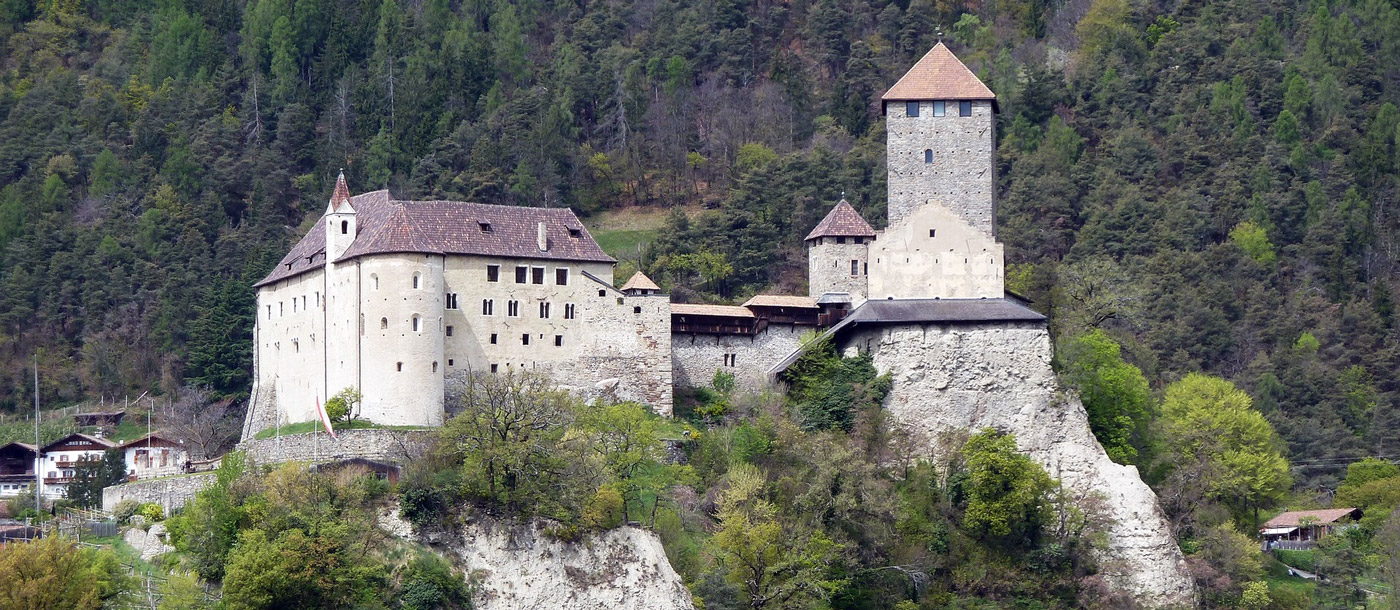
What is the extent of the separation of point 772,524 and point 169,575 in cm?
1788

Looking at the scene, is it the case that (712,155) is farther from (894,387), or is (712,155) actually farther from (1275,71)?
(894,387)

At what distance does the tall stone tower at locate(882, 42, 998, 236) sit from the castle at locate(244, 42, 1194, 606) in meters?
0.07

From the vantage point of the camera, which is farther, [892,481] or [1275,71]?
[1275,71]

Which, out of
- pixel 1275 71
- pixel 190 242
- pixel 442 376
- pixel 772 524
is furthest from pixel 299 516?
pixel 1275 71

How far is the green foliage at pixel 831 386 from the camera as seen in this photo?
69.2m

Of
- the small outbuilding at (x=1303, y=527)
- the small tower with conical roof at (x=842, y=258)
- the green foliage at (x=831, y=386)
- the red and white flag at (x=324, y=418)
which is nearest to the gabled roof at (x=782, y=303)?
the small tower with conical roof at (x=842, y=258)

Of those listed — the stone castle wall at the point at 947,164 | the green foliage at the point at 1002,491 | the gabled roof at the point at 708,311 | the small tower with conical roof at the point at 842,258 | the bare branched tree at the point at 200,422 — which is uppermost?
the stone castle wall at the point at 947,164

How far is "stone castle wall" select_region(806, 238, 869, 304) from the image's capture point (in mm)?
74562

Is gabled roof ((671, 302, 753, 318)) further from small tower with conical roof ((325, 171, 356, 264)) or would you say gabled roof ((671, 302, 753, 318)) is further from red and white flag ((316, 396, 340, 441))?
red and white flag ((316, 396, 340, 441))

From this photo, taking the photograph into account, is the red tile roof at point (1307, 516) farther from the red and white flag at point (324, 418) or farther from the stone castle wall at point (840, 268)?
the red and white flag at point (324, 418)

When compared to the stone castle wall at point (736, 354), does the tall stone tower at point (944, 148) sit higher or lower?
higher

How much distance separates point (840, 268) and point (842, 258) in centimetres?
39

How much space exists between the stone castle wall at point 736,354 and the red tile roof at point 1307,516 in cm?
2152

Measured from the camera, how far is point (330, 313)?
70.3 m
